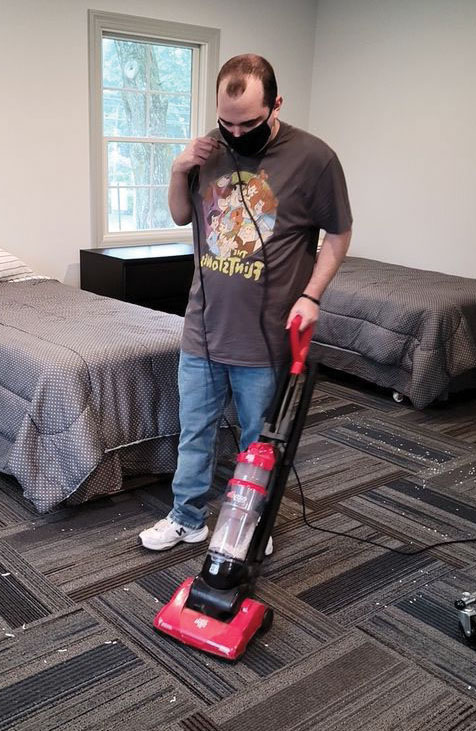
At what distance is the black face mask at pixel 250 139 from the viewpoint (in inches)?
69.2

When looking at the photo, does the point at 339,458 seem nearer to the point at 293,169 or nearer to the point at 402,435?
the point at 402,435

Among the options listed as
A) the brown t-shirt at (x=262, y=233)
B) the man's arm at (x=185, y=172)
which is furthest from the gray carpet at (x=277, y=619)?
the man's arm at (x=185, y=172)

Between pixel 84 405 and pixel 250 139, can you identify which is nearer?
pixel 250 139

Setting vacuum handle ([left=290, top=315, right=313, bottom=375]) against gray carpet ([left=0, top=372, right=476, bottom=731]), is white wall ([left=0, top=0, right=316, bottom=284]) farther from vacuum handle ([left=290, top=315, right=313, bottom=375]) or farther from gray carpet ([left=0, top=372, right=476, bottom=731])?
vacuum handle ([left=290, top=315, right=313, bottom=375])

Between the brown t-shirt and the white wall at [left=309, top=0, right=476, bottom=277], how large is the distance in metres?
2.92

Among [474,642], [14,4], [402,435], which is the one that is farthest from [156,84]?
[474,642]

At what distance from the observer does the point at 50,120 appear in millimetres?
4000

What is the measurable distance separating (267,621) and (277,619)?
3.5 inches

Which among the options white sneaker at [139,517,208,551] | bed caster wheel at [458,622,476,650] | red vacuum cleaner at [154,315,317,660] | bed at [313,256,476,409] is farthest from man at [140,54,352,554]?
bed at [313,256,476,409]

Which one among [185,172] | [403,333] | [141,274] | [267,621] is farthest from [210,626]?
[141,274]

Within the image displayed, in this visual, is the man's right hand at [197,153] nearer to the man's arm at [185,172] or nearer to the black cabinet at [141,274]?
the man's arm at [185,172]

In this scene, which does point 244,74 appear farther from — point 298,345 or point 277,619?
point 277,619

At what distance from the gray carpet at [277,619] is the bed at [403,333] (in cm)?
77

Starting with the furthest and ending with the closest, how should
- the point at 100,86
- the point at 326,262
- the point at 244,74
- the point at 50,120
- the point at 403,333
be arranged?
the point at 100,86
the point at 50,120
the point at 403,333
the point at 326,262
the point at 244,74
